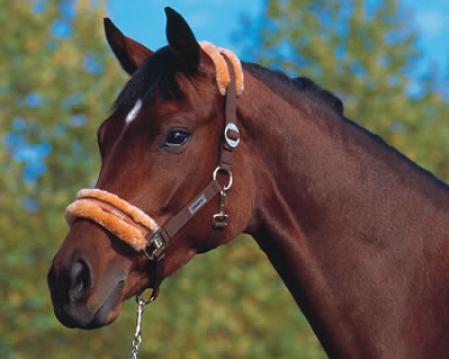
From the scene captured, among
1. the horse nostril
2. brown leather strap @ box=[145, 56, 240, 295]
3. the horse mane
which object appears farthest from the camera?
the horse mane

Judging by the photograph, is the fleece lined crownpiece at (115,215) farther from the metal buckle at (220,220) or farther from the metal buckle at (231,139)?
the metal buckle at (231,139)

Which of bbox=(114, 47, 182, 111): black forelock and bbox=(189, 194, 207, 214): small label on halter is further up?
bbox=(114, 47, 182, 111): black forelock

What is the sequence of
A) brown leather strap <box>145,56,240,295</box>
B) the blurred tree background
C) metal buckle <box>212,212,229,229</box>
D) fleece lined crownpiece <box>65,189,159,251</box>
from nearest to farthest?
fleece lined crownpiece <box>65,189,159,251</box>, brown leather strap <box>145,56,240,295</box>, metal buckle <box>212,212,229,229</box>, the blurred tree background

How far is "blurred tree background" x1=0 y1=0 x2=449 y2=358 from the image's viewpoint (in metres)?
17.3

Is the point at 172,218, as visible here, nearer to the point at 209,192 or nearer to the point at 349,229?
the point at 209,192

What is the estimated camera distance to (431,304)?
3770 millimetres

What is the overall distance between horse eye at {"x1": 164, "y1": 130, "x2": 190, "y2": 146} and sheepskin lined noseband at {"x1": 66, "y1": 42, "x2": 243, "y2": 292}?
0.20 meters

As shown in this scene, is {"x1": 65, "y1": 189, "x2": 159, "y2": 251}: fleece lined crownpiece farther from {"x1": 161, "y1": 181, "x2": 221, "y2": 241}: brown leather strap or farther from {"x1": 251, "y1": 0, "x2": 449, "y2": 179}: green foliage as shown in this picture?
{"x1": 251, "y1": 0, "x2": 449, "y2": 179}: green foliage

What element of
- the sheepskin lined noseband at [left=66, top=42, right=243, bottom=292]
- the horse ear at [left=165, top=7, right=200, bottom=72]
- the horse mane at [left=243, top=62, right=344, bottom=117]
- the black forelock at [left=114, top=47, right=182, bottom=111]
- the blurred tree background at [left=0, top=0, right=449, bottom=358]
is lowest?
the sheepskin lined noseband at [left=66, top=42, right=243, bottom=292]

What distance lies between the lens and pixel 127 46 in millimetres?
4188

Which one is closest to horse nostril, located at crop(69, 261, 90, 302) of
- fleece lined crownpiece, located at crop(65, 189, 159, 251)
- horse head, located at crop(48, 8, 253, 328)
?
horse head, located at crop(48, 8, 253, 328)

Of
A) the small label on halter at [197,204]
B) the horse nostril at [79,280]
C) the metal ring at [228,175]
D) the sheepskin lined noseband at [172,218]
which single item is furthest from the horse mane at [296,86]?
the horse nostril at [79,280]

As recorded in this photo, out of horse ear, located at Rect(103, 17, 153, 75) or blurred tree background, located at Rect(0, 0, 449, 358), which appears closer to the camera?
horse ear, located at Rect(103, 17, 153, 75)

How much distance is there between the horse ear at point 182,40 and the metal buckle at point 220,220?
0.65 meters
